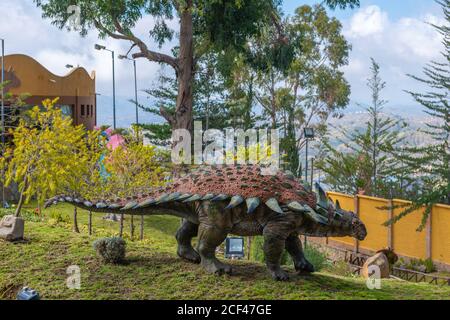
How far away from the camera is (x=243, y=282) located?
705 cm

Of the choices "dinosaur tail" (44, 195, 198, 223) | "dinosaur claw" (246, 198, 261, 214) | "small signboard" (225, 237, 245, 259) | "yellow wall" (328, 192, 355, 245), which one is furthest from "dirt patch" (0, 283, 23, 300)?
"yellow wall" (328, 192, 355, 245)

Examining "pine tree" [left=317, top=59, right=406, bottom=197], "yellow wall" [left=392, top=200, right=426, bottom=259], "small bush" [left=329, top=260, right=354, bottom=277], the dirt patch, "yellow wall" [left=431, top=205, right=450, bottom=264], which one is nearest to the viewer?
the dirt patch

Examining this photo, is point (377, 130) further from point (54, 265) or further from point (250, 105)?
point (54, 265)

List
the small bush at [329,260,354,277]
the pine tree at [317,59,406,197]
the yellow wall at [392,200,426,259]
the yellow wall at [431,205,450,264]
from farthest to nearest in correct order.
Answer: the pine tree at [317,59,406,197], the yellow wall at [392,200,426,259], the yellow wall at [431,205,450,264], the small bush at [329,260,354,277]

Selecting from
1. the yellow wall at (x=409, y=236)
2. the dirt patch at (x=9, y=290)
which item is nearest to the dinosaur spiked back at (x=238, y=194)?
the dirt patch at (x=9, y=290)

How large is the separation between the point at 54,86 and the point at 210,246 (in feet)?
72.2

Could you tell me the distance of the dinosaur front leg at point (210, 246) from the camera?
280 inches

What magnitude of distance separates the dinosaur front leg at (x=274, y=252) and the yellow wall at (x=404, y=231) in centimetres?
801

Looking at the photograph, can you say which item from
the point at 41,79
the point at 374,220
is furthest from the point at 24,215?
the point at 41,79

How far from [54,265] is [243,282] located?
2.79 metres

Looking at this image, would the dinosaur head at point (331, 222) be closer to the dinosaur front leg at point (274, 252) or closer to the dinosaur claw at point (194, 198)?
the dinosaur front leg at point (274, 252)

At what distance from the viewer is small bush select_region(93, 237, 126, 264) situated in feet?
25.5

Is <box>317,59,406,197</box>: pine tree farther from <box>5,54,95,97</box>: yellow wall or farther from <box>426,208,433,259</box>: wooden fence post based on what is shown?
<box>5,54,95,97</box>: yellow wall

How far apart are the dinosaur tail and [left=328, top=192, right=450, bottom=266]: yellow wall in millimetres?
8488
